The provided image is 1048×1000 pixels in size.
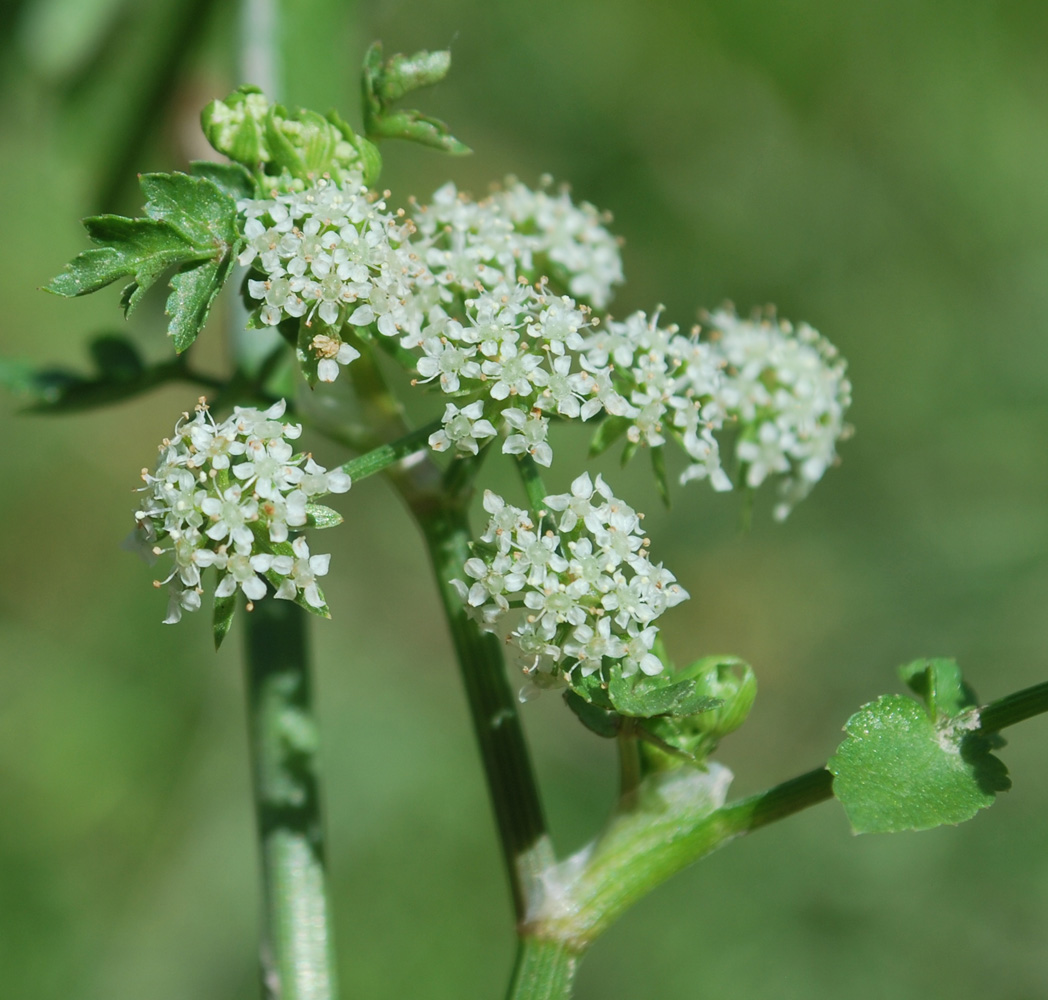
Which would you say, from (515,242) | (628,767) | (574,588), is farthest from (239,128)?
(628,767)

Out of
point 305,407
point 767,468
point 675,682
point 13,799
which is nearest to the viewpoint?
point 675,682

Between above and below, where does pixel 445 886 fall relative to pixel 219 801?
below

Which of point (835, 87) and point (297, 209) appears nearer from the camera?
point (297, 209)

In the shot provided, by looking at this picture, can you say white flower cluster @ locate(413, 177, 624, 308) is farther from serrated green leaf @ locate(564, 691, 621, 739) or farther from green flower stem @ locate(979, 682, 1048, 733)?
green flower stem @ locate(979, 682, 1048, 733)

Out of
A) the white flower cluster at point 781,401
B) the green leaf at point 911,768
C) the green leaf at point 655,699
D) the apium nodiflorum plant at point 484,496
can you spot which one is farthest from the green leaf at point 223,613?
the white flower cluster at point 781,401

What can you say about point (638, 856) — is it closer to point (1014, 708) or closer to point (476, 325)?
point (1014, 708)

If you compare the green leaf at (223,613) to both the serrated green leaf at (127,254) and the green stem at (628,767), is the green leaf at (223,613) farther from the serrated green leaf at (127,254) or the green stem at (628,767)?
the green stem at (628,767)

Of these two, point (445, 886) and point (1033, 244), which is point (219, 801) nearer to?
point (445, 886)

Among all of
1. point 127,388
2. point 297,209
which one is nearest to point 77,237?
point 127,388
